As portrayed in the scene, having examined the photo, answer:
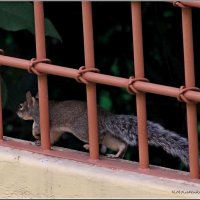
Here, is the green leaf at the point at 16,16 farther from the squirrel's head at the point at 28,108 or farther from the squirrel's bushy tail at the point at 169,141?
the squirrel's head at the point at 28,108

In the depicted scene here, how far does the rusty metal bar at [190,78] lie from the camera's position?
10.7 feet

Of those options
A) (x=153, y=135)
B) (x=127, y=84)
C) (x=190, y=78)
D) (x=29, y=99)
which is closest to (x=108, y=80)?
(x=127, y=84)

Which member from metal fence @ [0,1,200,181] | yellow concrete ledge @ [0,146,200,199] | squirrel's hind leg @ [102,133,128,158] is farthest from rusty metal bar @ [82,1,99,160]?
squirrel's hind leg @ [102,133,128,158]

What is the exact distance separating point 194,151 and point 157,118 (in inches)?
62.2

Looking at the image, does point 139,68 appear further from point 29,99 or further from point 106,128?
point 29,99

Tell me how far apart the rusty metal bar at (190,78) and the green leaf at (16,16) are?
2.42 ft

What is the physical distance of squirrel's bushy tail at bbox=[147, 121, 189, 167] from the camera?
142 inches

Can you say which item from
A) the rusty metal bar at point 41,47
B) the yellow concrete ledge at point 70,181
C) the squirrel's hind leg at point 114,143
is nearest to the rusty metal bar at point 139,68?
the yellow concrete ledge at point 70,181

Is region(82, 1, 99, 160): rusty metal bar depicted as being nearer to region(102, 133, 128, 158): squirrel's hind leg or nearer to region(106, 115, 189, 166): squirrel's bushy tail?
region(106, 115, 189, 166): squirrel's bushy tail

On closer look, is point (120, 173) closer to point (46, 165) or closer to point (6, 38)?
point (46, 165)

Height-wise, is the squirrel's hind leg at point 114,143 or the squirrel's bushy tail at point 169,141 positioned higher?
the squirrel's hind leg at point 114,143

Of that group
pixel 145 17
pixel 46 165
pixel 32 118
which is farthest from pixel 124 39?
pixel 46 165

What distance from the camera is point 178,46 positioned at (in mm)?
4930

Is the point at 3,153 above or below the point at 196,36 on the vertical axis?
below
